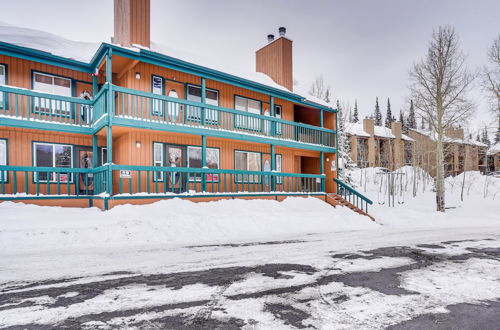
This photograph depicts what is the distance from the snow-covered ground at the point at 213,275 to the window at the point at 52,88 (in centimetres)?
507

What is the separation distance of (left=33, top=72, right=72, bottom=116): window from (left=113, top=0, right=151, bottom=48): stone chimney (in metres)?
3.58

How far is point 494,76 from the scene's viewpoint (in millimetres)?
21688

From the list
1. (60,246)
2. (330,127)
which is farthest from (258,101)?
(60,246)

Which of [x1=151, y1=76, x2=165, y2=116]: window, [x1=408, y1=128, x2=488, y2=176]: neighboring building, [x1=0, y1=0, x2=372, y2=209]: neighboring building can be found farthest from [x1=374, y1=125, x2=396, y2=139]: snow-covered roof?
[x1=151, y1=76, x2=165, y2=116]: window

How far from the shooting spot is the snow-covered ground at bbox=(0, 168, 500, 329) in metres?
3.39

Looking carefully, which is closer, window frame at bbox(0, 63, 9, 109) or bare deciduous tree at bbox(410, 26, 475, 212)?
window frame at bbox(0, 63, 9, 109)

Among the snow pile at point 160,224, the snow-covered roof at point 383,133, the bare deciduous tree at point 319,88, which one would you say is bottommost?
the snow pile at point 160,224

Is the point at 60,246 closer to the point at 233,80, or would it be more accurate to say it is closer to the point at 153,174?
the point at 153,174

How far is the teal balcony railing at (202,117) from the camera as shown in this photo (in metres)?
12.6

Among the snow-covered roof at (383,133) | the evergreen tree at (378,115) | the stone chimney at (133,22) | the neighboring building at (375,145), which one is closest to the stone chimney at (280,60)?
the stone chimney at (133,22)

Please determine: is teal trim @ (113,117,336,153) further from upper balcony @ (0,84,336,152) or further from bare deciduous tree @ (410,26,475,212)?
bare deciduous tree @ (410,26,475,212)

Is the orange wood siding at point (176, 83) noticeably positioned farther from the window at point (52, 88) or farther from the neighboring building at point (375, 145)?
the neighboring building at point (375, 145)

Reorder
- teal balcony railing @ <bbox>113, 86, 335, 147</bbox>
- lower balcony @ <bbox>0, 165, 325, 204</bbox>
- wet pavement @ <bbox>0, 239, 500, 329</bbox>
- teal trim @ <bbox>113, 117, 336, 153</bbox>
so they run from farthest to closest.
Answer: teal balcony railing @ <bbox>113, 86, 335, 147</bbox>, teal trim @ <bbox>113, 117, 336, 153</bbox>, lower balcony @ <bbox>0, 165, 325, 204</bbox>, wet pavement @ <bbox>0, 239, 500, 329</bbox>

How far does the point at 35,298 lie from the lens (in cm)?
392
